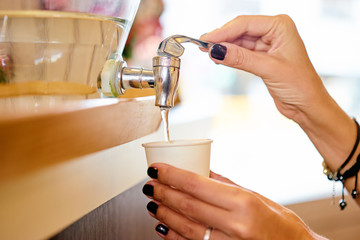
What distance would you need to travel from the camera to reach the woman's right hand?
0.77 metres

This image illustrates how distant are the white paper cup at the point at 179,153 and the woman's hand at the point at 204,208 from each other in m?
0.02

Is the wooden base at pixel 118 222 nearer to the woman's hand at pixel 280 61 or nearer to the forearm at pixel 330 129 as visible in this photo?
the woman's hand at pixel 280 61

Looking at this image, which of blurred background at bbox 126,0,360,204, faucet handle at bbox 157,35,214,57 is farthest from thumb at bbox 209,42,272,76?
blurred background at bbox 126,0,360,204

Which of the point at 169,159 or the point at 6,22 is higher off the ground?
the point at 6,22

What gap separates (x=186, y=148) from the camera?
479mm

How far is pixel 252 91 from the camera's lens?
3.10 metres

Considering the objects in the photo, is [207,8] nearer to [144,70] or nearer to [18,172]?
[144,70]

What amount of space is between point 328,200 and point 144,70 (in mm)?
1670

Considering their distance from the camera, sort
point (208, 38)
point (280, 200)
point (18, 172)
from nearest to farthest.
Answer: point (18, 172), point (208, 38), point (280, 200)

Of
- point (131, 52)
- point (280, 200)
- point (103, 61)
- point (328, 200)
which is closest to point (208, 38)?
point (103, 61)

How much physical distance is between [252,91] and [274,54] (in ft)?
7.56

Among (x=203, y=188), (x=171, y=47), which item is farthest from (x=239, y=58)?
(x=203, y=188)

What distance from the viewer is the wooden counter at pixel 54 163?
0.23 metres

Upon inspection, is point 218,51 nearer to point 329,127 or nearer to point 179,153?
point 179,153
